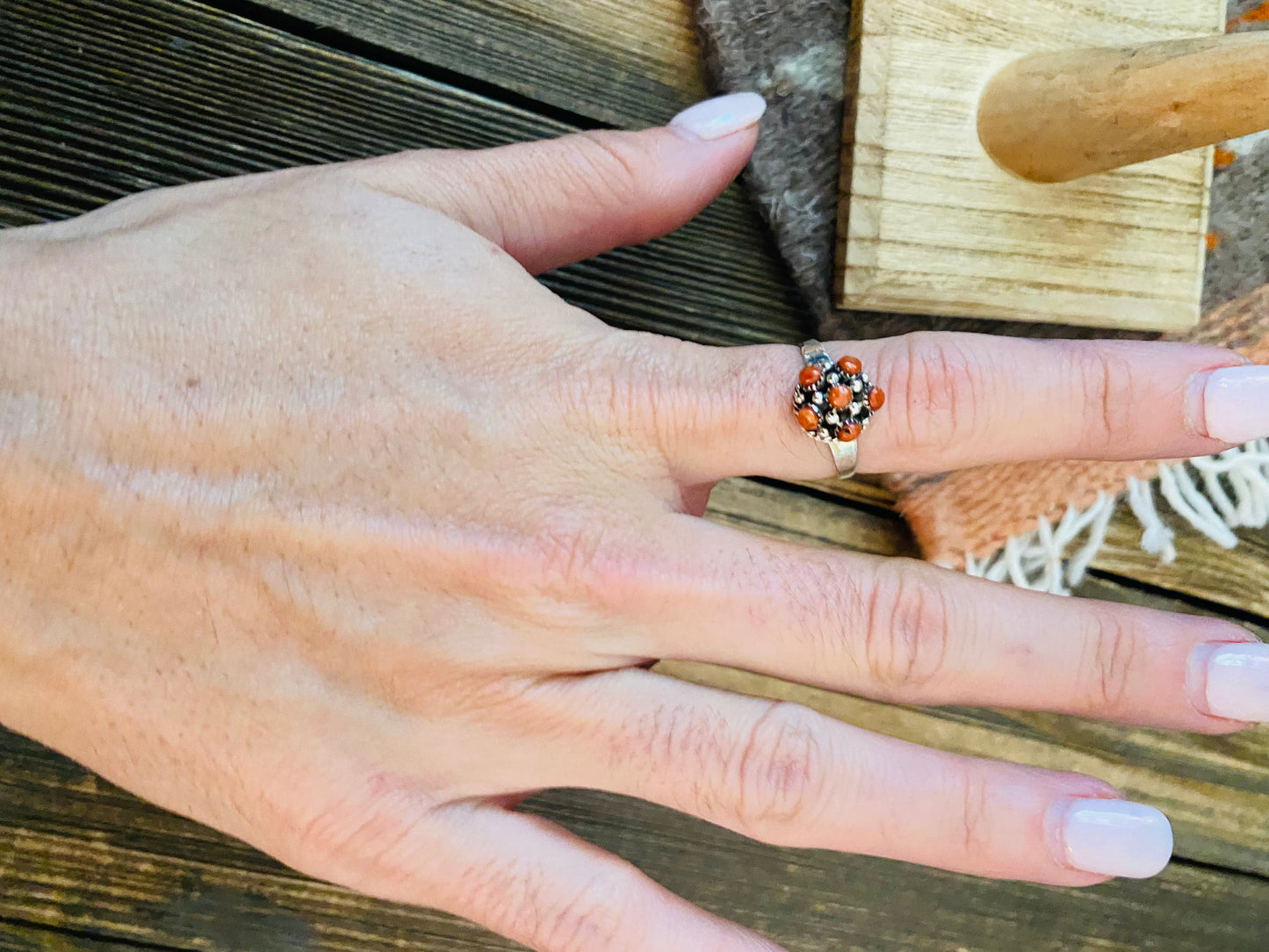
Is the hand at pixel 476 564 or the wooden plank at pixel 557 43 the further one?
the wooden plank at pixel 557 43

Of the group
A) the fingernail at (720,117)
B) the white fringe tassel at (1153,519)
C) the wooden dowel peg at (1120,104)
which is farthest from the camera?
the white fringe tassel at (1153,519)

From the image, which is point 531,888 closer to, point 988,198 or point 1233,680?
point 1233,680

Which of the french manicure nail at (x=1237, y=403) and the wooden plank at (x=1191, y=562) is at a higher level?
the french manicure nail at (x=1237, y=403)

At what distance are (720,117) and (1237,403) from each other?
1.24ft

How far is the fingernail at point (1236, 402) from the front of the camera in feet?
1.66

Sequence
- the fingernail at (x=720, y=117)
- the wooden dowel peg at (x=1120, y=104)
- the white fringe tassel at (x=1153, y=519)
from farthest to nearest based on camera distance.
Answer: the white fringe tassel at (x=1153, y=519) → the fingernail at (x=720, y=117) → the wooden dowel peg at (x=1120, y=104)

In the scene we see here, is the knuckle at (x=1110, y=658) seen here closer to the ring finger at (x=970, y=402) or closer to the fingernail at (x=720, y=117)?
the ring finger at (x=970, y=402)

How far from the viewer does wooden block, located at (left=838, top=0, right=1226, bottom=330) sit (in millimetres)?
616

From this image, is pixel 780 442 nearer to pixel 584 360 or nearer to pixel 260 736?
pixel 584 360

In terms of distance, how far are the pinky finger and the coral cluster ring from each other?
0.32 meters

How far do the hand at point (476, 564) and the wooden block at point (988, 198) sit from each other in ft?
0.35

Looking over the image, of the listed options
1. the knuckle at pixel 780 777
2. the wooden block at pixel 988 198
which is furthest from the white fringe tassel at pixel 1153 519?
the knuckle at pixel 780 777

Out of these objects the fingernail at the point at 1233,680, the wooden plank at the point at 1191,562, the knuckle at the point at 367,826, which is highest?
the wooden plank at the point at 1191,562

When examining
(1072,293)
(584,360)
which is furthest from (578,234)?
(1072,293)
